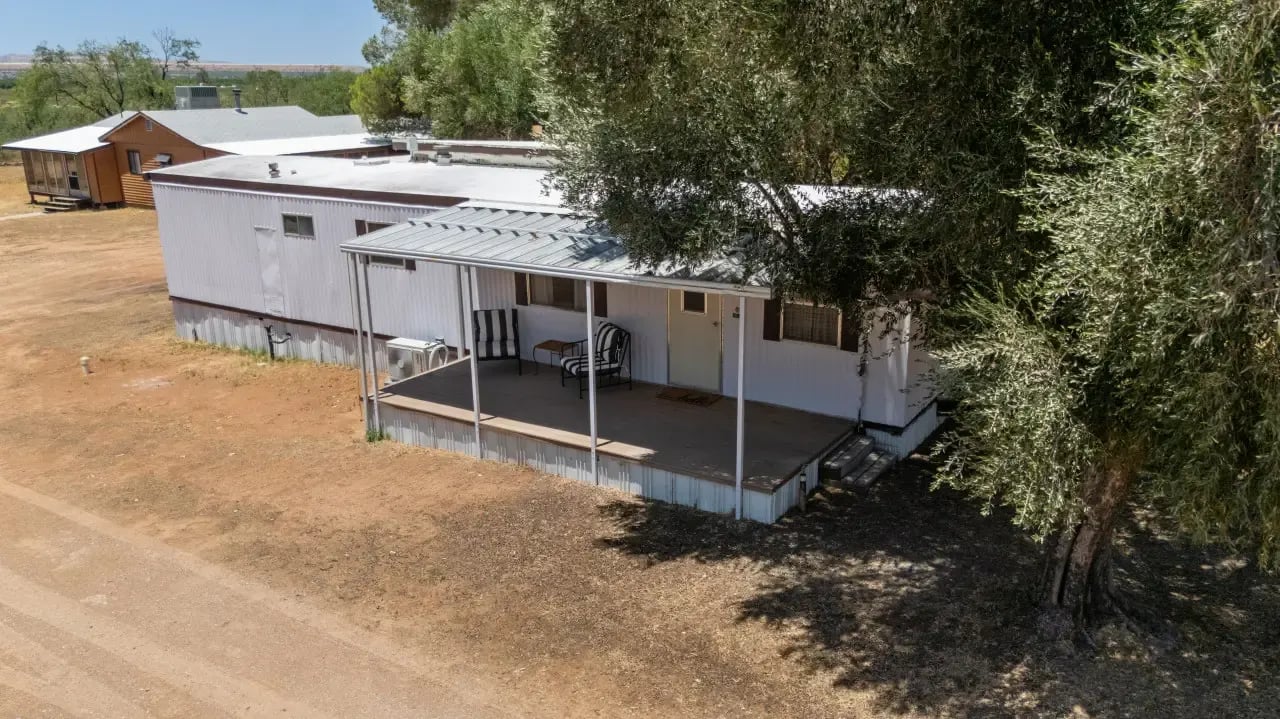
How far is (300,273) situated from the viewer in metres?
14.8

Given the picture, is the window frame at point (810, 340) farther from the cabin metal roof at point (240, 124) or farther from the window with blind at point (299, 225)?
the cabin metal roof at point (240, 124)

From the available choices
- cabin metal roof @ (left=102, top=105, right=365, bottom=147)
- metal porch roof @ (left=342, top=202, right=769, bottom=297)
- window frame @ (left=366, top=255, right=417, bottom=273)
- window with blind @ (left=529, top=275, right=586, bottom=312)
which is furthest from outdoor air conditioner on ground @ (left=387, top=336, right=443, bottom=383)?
cabin metal roof @ (left=102, top=105, right=365, bottom=147)

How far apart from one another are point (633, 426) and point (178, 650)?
5129 millimetres

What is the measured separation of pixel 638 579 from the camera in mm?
8164

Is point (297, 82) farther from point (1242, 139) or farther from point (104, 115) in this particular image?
point (1242, 139)

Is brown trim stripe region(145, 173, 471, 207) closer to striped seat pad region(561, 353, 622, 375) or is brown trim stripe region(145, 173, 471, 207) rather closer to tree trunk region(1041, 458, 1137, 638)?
striped seat pad region(561, 353, 622, 375)

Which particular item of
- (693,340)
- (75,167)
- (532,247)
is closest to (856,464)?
(693,340)

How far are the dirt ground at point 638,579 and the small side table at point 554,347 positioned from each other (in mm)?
2003

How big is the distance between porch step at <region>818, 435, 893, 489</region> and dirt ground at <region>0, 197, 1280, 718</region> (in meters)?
0.19

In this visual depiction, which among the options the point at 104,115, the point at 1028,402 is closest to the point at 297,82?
the point at 104,115

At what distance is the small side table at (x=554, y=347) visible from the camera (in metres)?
12.1

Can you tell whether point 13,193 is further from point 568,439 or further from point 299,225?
point 568,439

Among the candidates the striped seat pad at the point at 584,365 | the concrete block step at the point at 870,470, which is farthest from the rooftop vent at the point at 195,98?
the concrete block step at the point at 870,470

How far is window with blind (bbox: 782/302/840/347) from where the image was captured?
10445mm
